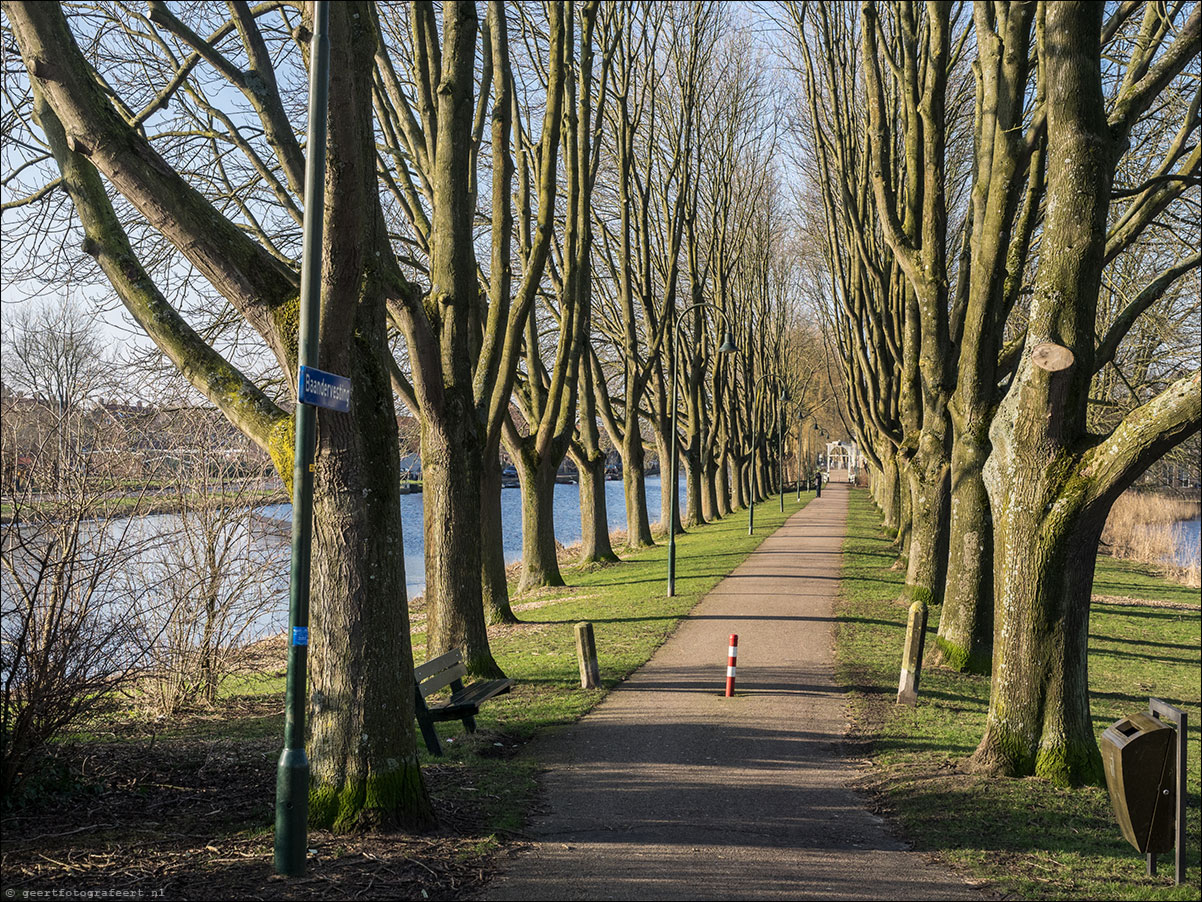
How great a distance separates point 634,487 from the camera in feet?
98.3

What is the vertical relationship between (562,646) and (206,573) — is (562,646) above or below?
below

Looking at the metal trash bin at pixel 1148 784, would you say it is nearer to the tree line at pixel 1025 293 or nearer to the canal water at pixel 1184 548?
the tree line at pixel 1025 293

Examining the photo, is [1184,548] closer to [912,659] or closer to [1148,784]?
[912,659]

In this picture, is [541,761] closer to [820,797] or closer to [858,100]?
[820,797]

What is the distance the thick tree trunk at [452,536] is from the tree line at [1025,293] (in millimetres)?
5993

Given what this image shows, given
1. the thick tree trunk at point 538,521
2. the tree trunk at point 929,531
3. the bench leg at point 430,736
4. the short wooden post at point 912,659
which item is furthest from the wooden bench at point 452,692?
the thick tree trunk at point 538,521

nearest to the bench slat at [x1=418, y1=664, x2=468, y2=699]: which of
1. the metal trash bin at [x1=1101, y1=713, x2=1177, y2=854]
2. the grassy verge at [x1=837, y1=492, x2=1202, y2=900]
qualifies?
the grassy verge at [x1=837, y1=492, x2=1202, y2=900]

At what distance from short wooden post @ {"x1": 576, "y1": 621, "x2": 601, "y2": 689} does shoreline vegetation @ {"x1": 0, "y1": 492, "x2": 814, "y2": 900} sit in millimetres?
147

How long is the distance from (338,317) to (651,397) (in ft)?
92.8

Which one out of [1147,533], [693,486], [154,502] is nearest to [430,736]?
[154,502]

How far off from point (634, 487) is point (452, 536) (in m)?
17.9

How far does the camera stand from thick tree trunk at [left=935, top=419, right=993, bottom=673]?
1256 cm

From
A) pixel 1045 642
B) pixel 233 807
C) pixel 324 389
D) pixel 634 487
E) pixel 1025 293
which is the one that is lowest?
pixel 233 807

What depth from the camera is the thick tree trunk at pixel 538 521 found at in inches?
795
